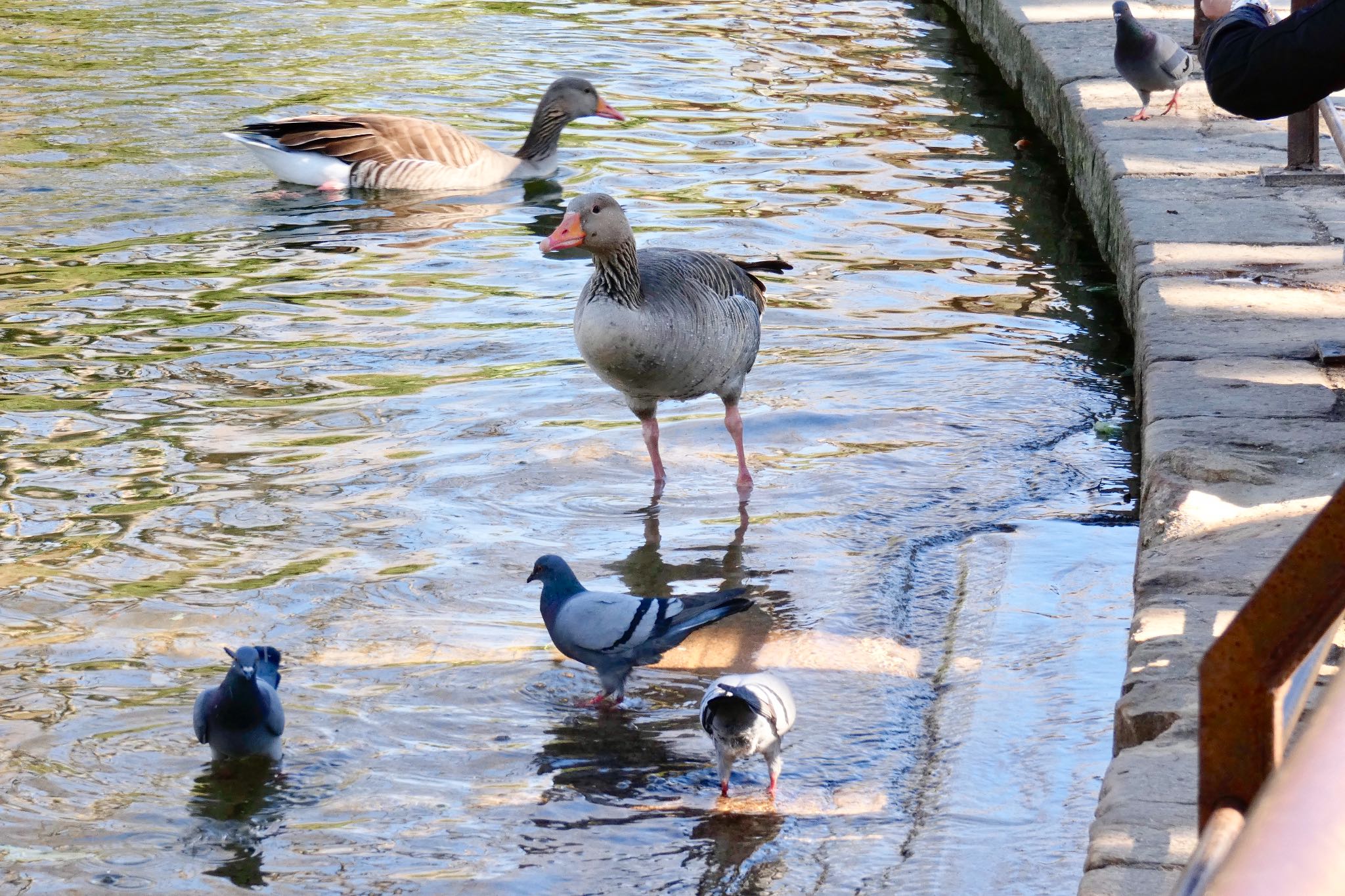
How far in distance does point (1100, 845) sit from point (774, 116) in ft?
36.0

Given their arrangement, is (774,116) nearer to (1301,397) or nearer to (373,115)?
(373,115)

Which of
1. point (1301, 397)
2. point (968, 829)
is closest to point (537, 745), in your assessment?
point (968, 829)

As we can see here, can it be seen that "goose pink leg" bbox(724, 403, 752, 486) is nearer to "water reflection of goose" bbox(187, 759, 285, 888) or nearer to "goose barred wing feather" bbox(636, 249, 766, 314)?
"goose barred wing feather" bbox(636, 249, 766, 314)

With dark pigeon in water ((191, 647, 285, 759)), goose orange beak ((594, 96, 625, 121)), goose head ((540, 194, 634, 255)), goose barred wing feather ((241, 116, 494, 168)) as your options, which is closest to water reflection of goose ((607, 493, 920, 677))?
goose head ((540, 194, 634, 255))

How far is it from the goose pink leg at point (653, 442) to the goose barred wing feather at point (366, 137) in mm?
5325

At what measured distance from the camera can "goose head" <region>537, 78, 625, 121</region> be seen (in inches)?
476

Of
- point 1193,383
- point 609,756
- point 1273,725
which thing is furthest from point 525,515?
point 1273,725

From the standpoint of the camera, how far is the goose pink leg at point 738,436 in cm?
678

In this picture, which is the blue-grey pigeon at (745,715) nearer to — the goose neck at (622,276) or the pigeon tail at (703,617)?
the pigeon tail at (703,617)

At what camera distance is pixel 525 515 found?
6.47m

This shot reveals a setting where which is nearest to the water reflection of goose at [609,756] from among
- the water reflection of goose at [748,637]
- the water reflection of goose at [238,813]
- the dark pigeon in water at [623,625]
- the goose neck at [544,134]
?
the dark pigeon in water at [623,625]

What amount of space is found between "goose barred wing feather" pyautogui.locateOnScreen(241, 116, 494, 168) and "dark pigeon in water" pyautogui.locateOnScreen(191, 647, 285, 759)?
24.7 feet

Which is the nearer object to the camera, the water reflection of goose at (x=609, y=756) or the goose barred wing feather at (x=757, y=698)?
the goose barred wing feather at (x=757, y=698)

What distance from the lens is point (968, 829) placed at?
3.94 metres
